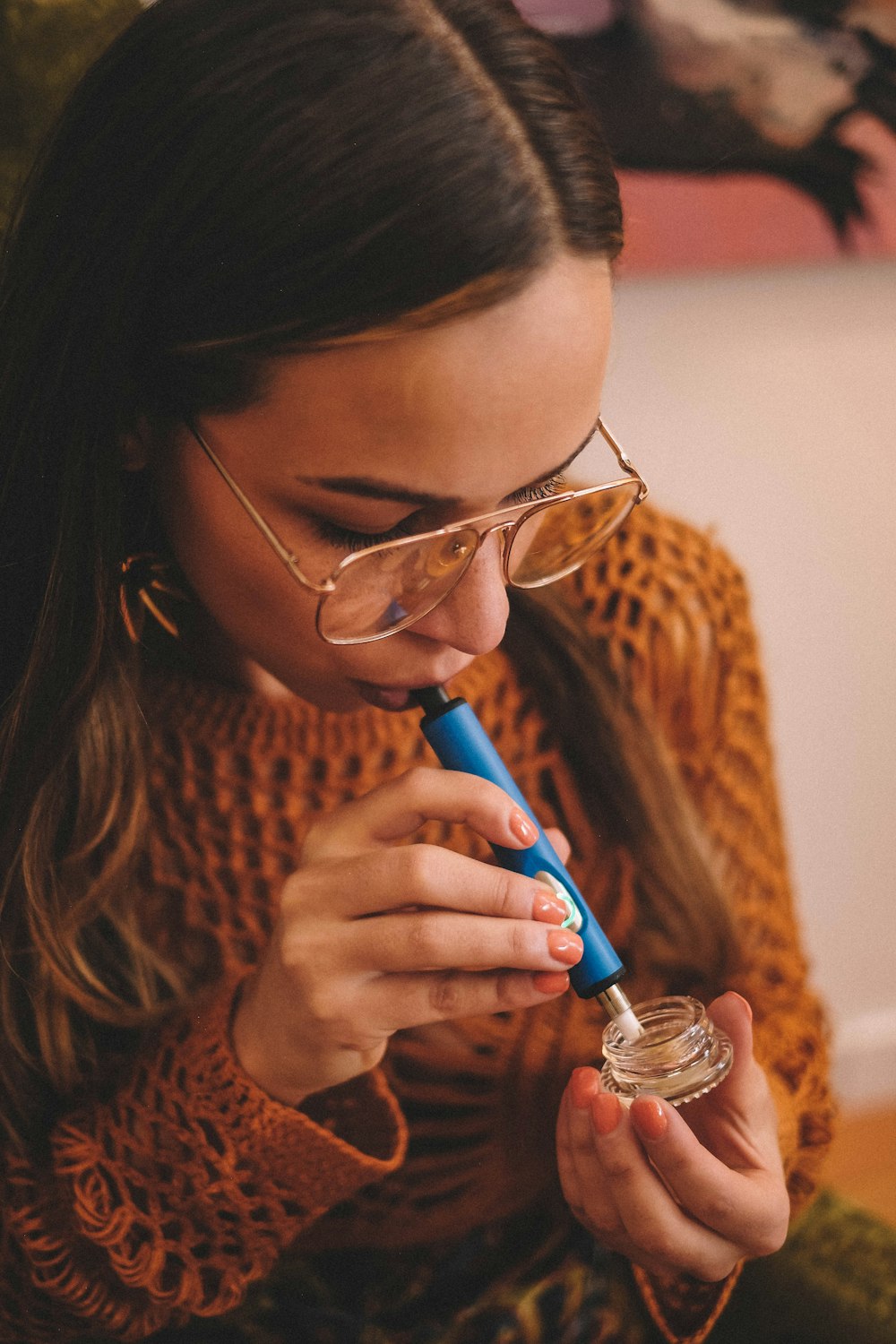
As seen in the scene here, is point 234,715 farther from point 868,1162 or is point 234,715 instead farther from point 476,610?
point 868,1162

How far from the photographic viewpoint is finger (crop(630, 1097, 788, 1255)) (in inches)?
22.3

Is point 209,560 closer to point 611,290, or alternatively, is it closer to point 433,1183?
point 611,290

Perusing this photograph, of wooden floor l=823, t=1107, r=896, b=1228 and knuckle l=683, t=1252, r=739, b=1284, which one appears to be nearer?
knuckle l=683, t=1252, r=739, b=1284

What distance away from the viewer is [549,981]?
571 mm

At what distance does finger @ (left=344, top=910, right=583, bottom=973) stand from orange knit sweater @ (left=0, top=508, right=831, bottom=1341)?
14 cm

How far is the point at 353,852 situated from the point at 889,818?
1.07 meters

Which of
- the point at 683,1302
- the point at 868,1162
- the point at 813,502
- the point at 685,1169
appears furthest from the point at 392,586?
the point at 868,1162

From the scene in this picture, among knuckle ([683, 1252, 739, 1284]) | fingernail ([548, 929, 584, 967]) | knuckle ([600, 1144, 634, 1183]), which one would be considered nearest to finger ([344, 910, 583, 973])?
fingernail ([548, 929, 584, 967])

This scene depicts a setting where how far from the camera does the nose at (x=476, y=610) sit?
1.95 ft

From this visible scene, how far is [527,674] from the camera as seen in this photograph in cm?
87

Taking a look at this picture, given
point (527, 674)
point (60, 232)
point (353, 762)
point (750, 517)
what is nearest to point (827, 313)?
point (750, 517)

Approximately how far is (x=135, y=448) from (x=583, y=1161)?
18.6 inches

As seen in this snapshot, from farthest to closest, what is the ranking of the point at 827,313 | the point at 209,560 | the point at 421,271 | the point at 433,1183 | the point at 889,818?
the point at 889,818 → the point at 827,313 → the point at 433,1183 → the point at 209,560 → the point at 421,271

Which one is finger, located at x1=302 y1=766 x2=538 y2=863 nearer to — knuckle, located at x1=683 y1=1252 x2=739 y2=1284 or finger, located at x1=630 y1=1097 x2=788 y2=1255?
finger, located at x1=630 y1=1097 x2=788 y2=1255
